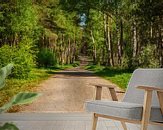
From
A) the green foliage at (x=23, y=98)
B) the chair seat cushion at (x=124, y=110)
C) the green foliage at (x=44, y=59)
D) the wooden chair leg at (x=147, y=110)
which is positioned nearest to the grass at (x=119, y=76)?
the green foliage at (x=44, y=59)

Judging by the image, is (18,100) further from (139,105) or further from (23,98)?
(139,105)

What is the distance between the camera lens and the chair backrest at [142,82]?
12.5 ft

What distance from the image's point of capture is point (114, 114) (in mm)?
3344

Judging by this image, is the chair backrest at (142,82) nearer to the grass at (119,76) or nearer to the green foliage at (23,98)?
the green foliage at (23,98)

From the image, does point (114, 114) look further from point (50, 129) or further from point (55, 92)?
point (55, 92)

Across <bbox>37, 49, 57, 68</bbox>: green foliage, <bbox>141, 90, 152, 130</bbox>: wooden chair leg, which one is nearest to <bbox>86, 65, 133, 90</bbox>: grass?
<bbox>37, 49, 57, 68</bbox>: green foliage

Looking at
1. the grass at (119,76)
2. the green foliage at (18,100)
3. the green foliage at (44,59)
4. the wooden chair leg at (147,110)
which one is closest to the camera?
the green foliage at (18,100)

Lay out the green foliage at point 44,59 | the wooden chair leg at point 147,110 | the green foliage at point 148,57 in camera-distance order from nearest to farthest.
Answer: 1. the wooden chair leg at point 147,110
2. the green foliage at point 148,57
3. the green foliage at point 44,59

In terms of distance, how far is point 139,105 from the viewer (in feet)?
11.0

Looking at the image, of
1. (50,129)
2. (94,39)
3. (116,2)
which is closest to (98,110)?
(50,129)

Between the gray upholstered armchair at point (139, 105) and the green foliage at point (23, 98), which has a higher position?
the green foliage at point (23, 98)

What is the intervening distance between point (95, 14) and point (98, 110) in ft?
84.0

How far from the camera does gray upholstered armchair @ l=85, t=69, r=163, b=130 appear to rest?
323cm

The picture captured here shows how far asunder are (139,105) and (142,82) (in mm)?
680
